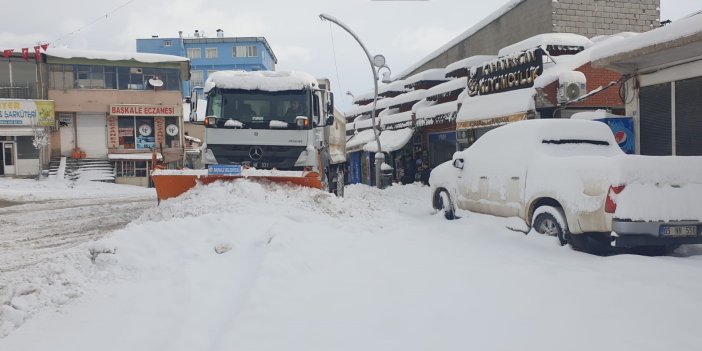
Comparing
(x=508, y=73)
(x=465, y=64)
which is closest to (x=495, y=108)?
(x=508, y=73)

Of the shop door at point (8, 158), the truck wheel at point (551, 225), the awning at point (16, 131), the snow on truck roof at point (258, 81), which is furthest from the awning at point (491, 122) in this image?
the shop door at point (8, 158)

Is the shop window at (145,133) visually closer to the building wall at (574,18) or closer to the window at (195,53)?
the building wall at (574,18)

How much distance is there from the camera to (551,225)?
6.82m

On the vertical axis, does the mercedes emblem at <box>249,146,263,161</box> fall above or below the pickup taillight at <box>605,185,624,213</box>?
above

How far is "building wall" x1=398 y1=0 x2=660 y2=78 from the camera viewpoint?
1753 cm

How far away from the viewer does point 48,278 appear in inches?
188

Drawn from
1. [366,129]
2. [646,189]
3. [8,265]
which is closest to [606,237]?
[646,189]

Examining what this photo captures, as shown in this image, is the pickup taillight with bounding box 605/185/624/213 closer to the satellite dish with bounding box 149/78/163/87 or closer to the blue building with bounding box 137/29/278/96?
the satellite dish with bounding box 149/78/163/87

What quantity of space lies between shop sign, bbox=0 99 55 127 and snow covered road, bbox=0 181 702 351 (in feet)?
88.4

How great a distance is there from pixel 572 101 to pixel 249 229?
10.1m

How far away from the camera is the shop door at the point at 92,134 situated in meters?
29.6

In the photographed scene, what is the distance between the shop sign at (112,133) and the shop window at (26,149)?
400 cm

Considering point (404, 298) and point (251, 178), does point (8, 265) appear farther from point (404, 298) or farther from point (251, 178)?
point (404, 298)

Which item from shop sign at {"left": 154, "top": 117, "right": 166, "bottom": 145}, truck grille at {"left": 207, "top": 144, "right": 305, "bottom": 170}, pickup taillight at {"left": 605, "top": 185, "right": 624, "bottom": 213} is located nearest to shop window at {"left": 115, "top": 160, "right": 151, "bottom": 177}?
shop sign at {"left": 154, "top": 117, "right": 166, "bottom": 145}
